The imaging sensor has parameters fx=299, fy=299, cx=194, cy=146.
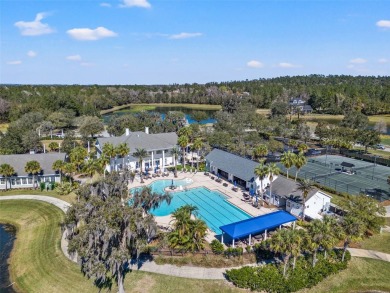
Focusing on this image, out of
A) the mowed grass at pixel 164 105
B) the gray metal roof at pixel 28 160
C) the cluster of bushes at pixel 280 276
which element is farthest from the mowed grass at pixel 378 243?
the mowed grass at pixel 164 105

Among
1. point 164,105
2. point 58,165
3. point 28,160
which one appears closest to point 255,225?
point 58,165

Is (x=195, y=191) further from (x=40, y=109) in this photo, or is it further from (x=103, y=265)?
(x=40, y=109)

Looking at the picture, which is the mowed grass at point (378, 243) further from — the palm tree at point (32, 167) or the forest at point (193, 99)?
the forest at point (193, 99)

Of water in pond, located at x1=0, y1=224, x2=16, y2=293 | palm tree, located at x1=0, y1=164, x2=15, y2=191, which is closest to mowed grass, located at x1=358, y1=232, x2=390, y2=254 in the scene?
water in pond, located at x1=0, y1=224, x2=16, y2=293

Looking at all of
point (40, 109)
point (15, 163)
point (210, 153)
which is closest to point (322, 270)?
point (210, 153)

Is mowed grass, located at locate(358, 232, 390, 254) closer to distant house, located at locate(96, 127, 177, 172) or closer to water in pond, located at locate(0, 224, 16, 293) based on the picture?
water in pond, located at locate(0, 224, 16, 293)
